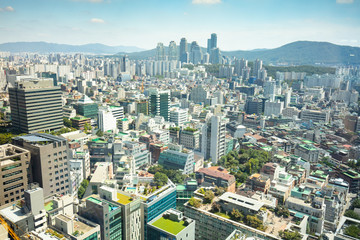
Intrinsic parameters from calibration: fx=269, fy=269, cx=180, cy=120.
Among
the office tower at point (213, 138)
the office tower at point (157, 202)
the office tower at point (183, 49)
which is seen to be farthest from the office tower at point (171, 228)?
the office tower at point (183, 49)

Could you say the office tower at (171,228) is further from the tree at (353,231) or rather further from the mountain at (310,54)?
the mountain at (310,54)

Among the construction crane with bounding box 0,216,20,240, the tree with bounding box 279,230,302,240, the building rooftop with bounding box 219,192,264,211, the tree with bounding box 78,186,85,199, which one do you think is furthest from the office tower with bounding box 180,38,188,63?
the construction crane with bounding box 0,216,20,240

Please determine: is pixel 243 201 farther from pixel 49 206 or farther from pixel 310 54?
pixel 310 54

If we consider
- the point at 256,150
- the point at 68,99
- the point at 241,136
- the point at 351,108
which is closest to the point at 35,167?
the point at 256,150

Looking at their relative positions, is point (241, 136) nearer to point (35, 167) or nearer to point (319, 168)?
point (319, 168)

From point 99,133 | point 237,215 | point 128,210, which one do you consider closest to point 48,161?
point 128,210
